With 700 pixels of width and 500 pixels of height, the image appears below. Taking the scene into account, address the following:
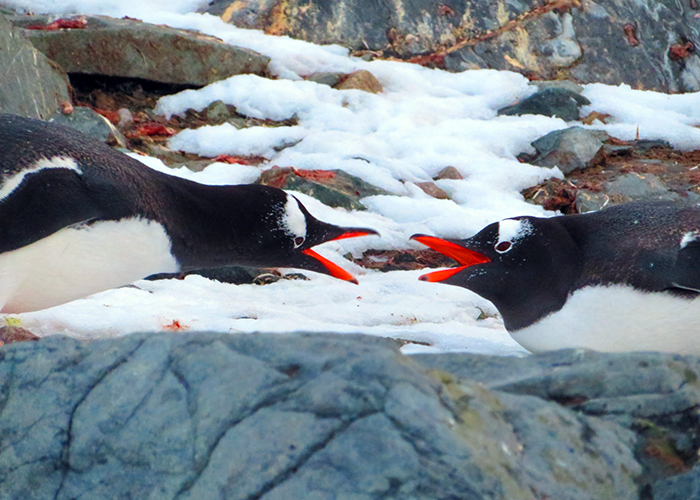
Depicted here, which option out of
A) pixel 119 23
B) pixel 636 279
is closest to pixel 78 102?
pixel 119 23

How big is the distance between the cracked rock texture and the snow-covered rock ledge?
23.6 feet

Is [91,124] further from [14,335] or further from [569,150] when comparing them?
A: [569,150]

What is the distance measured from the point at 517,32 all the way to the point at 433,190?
3.93 meters

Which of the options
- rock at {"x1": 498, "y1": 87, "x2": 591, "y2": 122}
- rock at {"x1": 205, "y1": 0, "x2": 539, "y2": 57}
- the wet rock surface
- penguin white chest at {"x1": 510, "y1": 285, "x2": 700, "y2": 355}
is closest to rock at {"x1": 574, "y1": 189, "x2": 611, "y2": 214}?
the wet rock surface

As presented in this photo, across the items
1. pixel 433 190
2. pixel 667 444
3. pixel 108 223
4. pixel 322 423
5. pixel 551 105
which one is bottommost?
pixel 433 190

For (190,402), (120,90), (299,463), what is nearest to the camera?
(299,463)

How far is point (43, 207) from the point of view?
106 inches

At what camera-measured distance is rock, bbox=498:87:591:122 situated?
24.2 ft

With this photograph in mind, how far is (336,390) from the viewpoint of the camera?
4.71ft

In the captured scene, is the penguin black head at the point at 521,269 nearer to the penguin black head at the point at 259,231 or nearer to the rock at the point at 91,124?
the penguin black head at the point at 259,231

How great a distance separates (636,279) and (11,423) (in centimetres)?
211

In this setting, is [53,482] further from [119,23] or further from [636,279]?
[119,23]

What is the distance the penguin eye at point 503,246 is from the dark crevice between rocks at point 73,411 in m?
1.70

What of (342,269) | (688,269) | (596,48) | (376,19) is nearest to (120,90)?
(376,19)
